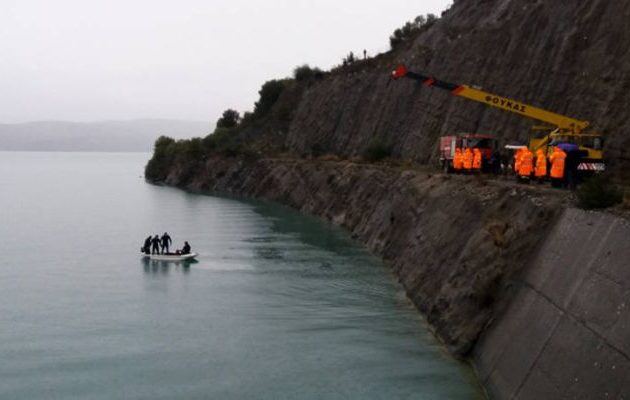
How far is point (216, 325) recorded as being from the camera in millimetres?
33125

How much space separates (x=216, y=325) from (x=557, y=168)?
54.3ft

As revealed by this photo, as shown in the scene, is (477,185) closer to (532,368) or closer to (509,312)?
(509,312)

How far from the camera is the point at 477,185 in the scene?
37.2m

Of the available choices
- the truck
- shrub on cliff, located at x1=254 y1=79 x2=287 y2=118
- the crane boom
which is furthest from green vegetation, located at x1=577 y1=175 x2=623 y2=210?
shrub on cliff, located at x1=254 y1=79 x2=287 y2=118

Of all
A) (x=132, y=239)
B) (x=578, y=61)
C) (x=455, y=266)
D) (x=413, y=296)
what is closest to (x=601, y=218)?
(x=455, y=266)

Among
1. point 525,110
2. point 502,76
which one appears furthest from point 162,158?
point 525,110

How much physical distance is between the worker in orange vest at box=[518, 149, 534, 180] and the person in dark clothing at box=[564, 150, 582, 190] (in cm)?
256

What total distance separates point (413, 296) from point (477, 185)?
6550mm

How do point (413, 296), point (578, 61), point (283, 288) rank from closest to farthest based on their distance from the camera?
1. point (413, 296)
2. point (283, 288)
3. point (578, 61)

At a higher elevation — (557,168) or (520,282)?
(557,168)

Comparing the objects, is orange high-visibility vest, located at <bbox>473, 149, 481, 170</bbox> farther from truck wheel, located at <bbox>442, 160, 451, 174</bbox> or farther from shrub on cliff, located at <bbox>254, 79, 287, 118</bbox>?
shrub on cliff, located at <bbox>254, 79, 287, 118</bbox>

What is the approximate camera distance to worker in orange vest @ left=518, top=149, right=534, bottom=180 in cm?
3556

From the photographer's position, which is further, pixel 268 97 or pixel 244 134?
pixel 268 97

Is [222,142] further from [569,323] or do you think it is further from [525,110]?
[569,323]
